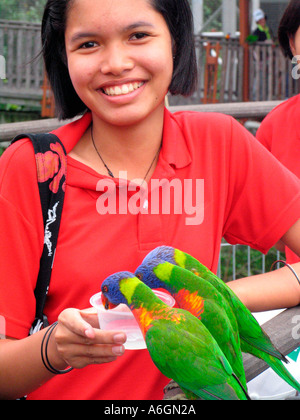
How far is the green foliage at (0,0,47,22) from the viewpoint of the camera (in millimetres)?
7781

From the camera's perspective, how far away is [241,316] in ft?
3.12

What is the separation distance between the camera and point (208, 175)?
1.20 metres

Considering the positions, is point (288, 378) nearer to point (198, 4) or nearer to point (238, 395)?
point (238, 395)

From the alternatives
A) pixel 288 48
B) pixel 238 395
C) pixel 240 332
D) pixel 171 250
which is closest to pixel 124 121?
pixel 171 250

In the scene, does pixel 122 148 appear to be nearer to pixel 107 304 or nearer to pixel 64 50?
pixel 64 50

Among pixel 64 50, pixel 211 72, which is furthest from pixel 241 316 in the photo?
pixel 211 72

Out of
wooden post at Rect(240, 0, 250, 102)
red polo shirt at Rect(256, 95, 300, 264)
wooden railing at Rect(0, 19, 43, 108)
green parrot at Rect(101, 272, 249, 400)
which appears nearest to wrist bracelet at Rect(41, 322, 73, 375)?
green parrot at Rect(101, 272, 249, 400)

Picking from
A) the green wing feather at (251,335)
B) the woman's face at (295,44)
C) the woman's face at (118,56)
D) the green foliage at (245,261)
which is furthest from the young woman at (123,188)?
the green foliage at (245,261)

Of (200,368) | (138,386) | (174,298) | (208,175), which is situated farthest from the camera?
(208,175)

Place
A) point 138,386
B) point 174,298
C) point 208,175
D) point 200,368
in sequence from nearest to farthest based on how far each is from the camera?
point 200,368
point 174,298
point 138,386
point 208,175

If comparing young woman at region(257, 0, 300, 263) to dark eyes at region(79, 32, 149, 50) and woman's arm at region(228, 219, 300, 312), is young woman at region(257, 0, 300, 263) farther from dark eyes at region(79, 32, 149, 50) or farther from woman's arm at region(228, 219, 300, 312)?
dark eyes at region(79, 32, 149, 50)

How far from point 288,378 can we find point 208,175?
0.44m

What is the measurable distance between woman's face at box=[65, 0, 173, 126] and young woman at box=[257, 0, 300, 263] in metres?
0.60

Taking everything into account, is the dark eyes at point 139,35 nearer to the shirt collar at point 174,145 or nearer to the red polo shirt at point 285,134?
the shirt collar at point 174,145
